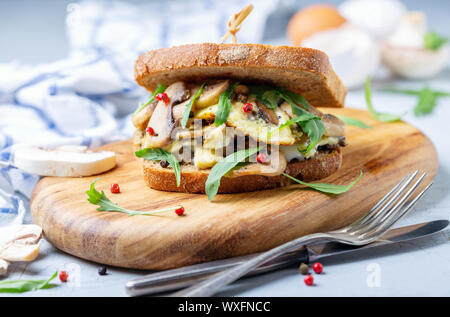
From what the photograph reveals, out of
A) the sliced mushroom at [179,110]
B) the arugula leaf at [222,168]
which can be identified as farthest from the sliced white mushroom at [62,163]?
the arugula leaf at [222,168]

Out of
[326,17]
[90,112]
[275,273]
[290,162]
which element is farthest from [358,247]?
[326,17]

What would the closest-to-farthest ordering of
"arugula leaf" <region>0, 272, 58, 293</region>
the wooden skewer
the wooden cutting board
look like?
"arugula leaf" <region>0, 272, 58, 293</region>
the wooden cutting board
the wooden skewer

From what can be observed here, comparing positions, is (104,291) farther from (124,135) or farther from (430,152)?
(430,152)

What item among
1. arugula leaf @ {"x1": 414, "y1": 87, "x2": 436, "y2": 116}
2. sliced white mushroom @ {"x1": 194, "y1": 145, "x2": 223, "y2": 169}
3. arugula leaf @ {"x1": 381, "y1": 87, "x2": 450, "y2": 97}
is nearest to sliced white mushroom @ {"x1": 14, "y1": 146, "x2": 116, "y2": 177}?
sliced white mushroom @ {"x1": 194, "y1": 145, "x2": 223, "y2": 169}

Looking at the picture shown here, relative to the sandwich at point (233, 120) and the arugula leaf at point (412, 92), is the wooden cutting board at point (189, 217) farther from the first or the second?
the arugula leaf at point (412, 92)

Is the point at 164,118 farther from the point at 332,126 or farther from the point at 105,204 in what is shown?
the point at 332,126

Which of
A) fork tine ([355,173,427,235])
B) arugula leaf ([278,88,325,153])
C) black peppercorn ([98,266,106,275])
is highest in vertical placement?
arugula leaf ([278,88,325,153])

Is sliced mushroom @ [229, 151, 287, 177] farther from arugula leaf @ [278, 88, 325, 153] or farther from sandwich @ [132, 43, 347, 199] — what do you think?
arugula leaf @ [278, 88, 325, 153]
